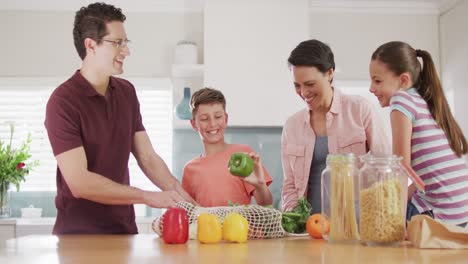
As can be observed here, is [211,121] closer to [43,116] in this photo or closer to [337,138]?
[337,138]

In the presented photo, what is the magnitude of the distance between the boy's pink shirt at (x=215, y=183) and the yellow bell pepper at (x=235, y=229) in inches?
28.5

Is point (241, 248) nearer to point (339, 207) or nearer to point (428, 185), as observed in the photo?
point (339, 207)

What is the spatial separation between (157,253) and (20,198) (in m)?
3.66

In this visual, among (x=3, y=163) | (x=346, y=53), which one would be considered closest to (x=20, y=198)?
(x=3, y=163)

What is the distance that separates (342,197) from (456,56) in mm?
3498

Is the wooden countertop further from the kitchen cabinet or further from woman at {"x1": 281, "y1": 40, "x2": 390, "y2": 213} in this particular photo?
the kitchen cabinet

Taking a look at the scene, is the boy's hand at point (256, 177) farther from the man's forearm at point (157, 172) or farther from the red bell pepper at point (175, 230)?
the red bell pepper at point (175, 230)

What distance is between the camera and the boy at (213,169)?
2270mm

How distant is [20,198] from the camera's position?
4.55 m

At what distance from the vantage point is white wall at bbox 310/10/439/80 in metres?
4.66

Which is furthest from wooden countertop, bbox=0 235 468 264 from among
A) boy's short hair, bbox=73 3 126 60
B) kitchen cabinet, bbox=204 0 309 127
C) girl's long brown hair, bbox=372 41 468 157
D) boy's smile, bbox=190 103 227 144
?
kitchen cabinet, bbox=204 0 309 127

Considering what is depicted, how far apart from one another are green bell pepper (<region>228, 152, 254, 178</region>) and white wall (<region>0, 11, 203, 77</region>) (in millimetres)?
2792

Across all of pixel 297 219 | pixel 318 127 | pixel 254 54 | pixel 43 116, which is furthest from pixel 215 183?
pixel 43 116

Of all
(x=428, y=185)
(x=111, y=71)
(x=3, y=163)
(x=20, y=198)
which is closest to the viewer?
(x=428, y=185)
